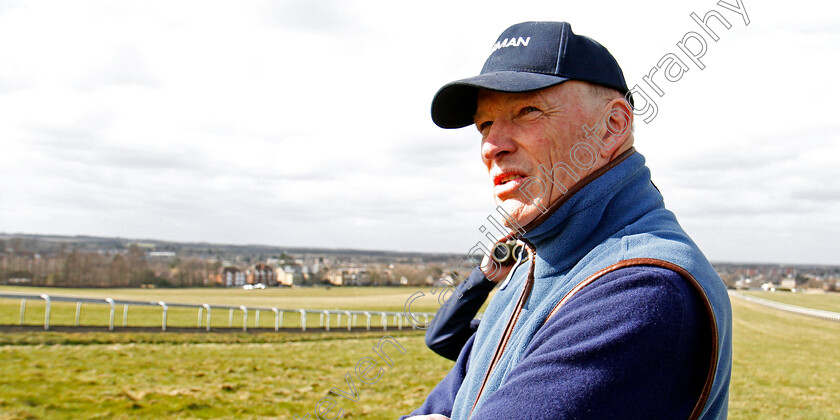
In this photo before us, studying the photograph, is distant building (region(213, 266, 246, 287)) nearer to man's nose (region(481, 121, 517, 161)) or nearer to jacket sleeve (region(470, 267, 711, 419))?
man's nose (region(481, 121, 517, 161))

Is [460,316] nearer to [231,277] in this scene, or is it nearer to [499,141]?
[499,141]

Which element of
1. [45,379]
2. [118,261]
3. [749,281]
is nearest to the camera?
[45,379]

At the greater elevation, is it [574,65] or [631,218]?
[574,65]

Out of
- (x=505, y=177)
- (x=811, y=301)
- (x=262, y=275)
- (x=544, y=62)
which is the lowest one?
(x=811, y=301)

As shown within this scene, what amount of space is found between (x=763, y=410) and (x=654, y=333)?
34.7 feet

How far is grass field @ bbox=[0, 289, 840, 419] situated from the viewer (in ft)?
27.6

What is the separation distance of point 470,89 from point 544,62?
34 cm

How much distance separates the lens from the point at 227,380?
11078 mm

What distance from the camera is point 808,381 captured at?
1396cm

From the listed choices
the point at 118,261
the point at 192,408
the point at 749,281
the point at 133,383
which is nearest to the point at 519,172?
the point at 192,408

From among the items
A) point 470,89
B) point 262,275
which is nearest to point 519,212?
point 470,89

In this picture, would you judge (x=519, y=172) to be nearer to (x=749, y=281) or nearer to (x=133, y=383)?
(x=133, y=383)

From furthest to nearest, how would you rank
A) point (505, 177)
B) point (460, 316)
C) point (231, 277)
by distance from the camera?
point (231, 277)
point (460, 316)
point (505, 177)

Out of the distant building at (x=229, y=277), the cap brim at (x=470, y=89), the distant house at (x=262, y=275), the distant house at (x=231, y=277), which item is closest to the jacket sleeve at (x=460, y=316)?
the cap brim at (x=470, y=89)
